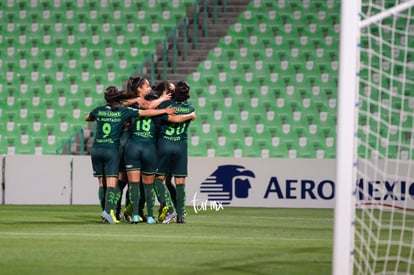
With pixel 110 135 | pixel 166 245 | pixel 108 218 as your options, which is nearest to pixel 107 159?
pixel 110 135

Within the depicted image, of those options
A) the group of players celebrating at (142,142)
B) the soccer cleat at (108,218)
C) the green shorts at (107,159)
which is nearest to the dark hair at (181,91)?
the group of players celebrating at (142,142)

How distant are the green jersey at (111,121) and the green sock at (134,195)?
58 centimetres

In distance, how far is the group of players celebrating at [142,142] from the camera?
39.9 ft

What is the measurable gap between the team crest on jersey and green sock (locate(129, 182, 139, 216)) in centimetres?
551

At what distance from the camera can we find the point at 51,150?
20.2 m

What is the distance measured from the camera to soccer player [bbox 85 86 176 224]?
39.7 ft

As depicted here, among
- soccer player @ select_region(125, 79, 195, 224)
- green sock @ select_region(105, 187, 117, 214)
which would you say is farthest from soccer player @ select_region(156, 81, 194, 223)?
green sock @ select_region(105, 187, 117, 214)

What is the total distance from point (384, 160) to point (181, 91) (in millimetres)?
5710

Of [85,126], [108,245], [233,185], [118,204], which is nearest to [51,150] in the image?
[85,126]

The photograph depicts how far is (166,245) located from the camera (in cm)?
948

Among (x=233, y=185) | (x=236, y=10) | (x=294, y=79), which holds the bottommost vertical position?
(x=233, y=185)

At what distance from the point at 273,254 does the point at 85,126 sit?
39.3ft

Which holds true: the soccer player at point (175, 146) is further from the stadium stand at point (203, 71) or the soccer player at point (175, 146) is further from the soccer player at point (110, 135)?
the stadium stand at point (203, 71)

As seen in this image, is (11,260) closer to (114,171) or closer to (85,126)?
(114,171)
